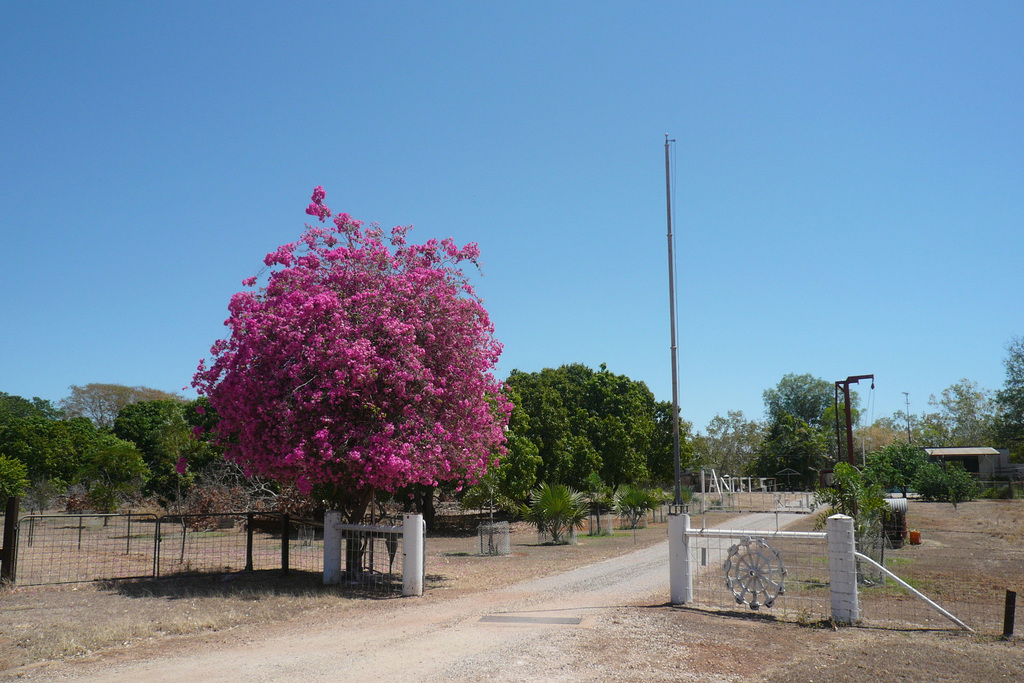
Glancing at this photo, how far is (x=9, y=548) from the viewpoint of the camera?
1241 cm

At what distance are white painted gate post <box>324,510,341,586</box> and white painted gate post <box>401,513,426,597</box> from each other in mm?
1746

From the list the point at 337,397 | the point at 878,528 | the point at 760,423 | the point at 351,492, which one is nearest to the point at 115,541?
the point at 351,492

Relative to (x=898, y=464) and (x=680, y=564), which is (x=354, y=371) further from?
(x=898, y=464)

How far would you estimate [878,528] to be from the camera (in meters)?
15.1

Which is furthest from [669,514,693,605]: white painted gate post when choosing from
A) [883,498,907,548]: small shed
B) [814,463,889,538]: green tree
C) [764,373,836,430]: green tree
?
[764,373,836,430]: green tree

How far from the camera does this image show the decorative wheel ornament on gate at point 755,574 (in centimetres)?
1014

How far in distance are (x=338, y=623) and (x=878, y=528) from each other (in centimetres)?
1117

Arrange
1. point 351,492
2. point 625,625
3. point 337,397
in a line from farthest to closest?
1. point 351,492
2. point 337,397
3. point 625,625

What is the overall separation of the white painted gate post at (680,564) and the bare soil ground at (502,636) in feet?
1.51

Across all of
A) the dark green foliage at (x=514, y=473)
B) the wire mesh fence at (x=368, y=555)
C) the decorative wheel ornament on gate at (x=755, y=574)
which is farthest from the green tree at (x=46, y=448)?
the decorative wheel ornament on gate at (x=755, y=574)

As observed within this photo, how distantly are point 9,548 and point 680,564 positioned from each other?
36.8 feet

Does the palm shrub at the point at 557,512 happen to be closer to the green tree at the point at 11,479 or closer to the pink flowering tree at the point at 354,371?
the pink flowering tree at the point at 354,371

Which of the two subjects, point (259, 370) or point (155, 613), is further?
point (259, 370)

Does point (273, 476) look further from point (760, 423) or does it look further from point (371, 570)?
point (760, 423)
